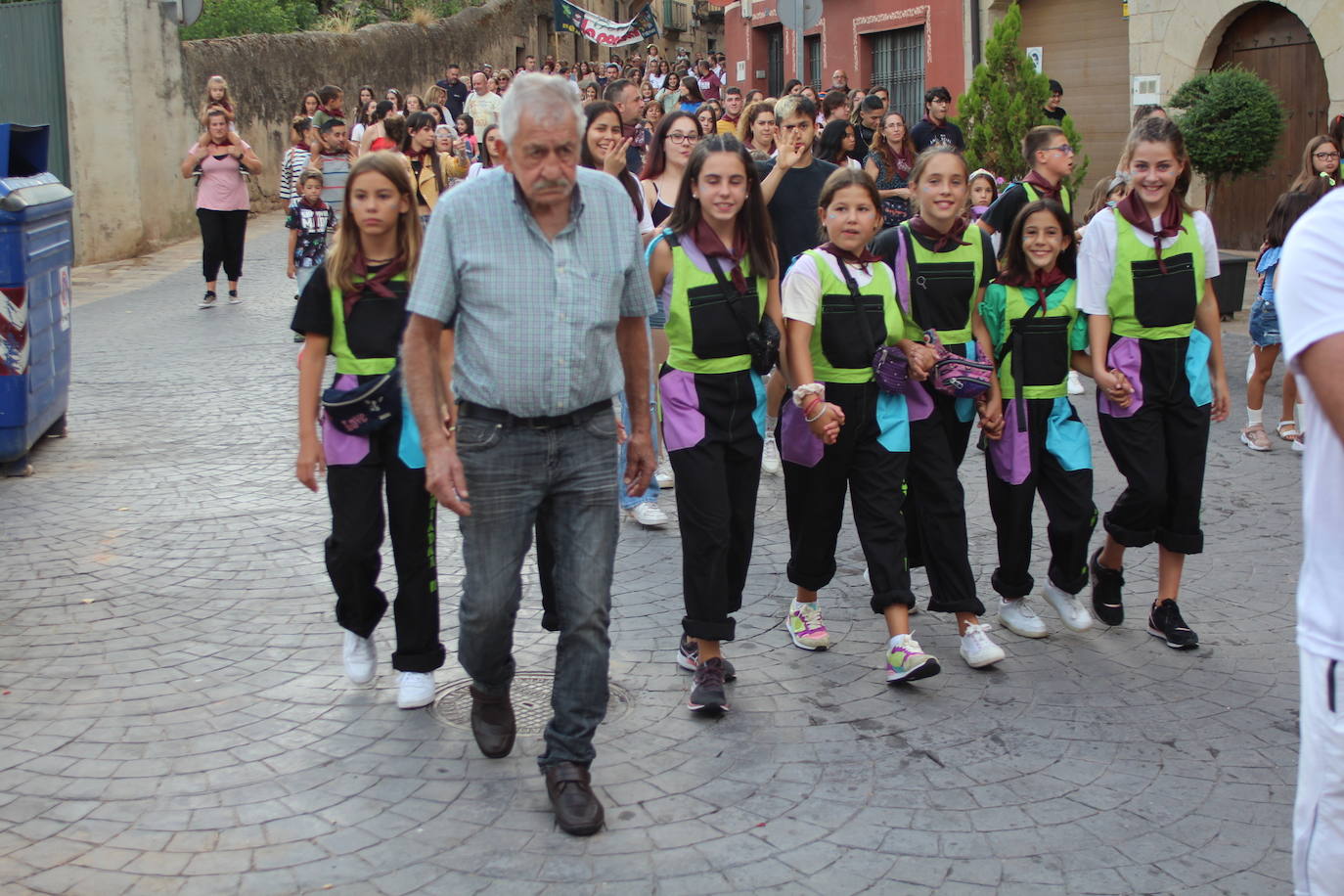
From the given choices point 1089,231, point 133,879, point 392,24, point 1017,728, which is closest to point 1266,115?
point 1089,231

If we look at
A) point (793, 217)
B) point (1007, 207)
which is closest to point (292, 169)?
point (793, 217)

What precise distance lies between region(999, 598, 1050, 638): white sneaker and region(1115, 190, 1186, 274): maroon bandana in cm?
137

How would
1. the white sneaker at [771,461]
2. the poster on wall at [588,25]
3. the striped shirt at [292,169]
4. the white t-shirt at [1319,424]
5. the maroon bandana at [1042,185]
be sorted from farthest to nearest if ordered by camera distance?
the poster on wall at [588,25]
the striped shirt at [292,169]
the white sneaker at [771,461]
the maroon bandana at [1042,185]
the white t-shirt at [1319,424]

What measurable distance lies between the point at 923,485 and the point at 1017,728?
981 mm

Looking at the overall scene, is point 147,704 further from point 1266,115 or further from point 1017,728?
point 1266,115

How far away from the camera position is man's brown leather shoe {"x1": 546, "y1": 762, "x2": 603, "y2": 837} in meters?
3.89

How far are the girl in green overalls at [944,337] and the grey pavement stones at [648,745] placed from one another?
310 millimetres

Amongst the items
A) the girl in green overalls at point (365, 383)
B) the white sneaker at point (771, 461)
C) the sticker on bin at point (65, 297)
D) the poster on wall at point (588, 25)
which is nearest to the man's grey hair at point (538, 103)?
the girl in green overalls at point (365, 383)

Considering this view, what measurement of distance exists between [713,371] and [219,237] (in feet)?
34.5

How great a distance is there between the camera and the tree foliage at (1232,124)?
13180mm

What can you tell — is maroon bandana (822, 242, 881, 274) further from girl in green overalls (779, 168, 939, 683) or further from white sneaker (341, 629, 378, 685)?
white sneaker (341, 629, 378, 685)

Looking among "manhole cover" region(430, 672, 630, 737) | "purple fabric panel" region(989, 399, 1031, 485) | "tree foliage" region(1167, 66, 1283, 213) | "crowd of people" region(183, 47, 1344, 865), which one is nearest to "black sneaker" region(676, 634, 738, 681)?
"crowd of people" region(183, 47, 1344, 865)

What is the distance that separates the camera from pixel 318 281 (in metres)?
4.66

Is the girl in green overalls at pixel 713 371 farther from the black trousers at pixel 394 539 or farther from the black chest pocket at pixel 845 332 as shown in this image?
the black trousers at pixel 394 539
